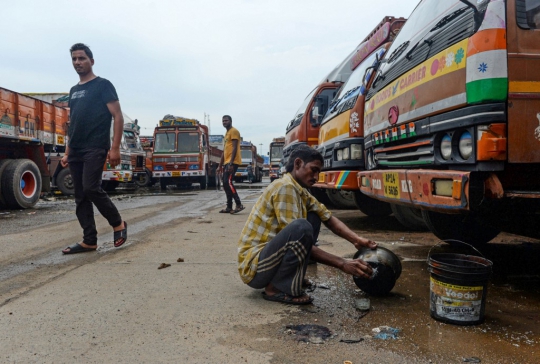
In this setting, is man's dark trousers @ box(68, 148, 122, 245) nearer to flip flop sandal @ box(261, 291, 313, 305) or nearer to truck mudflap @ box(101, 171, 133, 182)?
flip flop sandal @ box(261, 291, 313, 305)

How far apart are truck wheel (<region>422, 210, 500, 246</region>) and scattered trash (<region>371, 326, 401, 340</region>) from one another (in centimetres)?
179

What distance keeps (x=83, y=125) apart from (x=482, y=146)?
347 cm

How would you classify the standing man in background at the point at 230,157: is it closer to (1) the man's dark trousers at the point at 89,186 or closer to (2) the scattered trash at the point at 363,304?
(1) the man's dark trousers at the point at 89,186

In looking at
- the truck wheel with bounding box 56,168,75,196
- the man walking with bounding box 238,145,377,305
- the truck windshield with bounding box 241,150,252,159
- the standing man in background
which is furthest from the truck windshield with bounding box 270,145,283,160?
the man walking with bounding box 238,145,377,305

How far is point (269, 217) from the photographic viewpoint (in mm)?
2607

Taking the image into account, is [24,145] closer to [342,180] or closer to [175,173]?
[342,180]

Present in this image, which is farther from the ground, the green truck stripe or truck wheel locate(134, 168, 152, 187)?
the green truck stripe

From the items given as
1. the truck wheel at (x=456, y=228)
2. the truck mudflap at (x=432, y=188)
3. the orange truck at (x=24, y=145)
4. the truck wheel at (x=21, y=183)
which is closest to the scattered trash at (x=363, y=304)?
the truck mudflap at (x=432, y=188)

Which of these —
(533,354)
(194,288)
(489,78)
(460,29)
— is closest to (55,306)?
(194,288)

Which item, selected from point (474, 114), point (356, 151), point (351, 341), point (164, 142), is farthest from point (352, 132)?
point (164, 142)

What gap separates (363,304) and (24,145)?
364 inches

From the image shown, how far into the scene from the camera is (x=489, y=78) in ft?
7.79

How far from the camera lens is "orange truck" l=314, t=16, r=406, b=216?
495cm

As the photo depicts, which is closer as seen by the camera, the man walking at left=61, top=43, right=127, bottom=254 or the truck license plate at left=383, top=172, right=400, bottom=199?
the truck license plate at left=383, top=172, right=400, bottom=199
